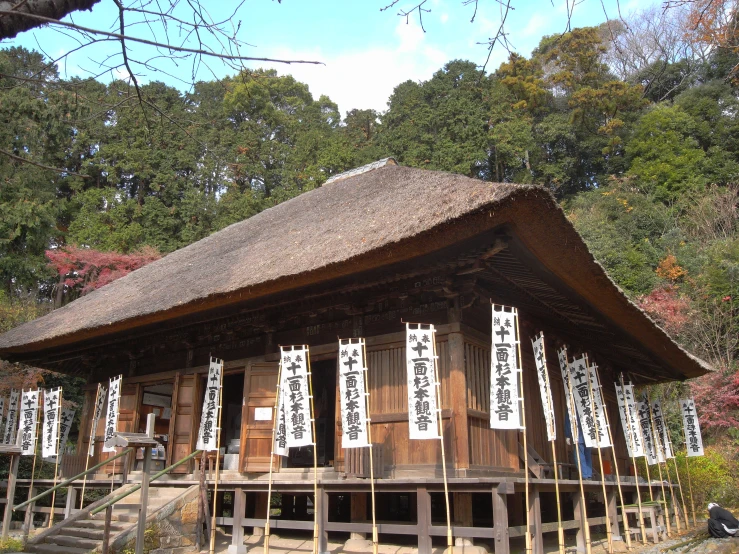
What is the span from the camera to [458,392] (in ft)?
23.7

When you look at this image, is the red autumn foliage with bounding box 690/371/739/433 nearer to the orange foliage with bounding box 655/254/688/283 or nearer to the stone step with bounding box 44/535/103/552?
the orange foliage with bounding box 655/254/688/283

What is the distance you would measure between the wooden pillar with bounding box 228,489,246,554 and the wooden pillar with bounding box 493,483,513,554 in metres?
3.29

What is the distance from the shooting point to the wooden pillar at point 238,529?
753 cm

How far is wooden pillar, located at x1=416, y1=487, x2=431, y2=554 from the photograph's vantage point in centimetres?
635

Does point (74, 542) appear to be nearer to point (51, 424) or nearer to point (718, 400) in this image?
point (51, 424)

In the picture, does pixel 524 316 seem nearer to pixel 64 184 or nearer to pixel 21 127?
pixel 21 127

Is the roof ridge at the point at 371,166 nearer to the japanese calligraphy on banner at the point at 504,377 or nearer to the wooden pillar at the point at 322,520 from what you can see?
the japanese calligraphy on banner at the point at 504,377

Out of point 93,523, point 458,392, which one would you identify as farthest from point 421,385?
point 93,523

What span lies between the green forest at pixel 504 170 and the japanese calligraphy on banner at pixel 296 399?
12.7m

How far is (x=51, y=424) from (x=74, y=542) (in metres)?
A: 3.36

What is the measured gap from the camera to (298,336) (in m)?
8.96

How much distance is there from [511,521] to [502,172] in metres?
22.2

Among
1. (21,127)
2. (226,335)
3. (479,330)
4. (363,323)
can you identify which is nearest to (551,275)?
(479,330)

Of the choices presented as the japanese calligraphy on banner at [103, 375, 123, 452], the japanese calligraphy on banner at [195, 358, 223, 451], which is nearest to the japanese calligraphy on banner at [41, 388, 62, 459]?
the japanese calligraphy on banner at [103, 375, 123, 452]
